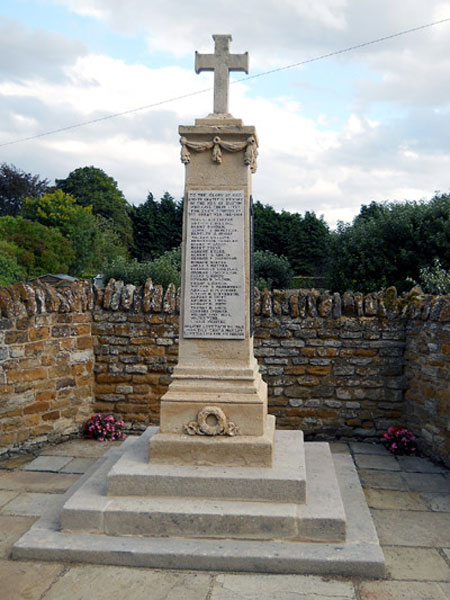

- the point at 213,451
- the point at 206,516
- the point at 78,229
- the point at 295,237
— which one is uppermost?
the point at 295,237

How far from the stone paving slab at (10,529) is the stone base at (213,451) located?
3.66 feet

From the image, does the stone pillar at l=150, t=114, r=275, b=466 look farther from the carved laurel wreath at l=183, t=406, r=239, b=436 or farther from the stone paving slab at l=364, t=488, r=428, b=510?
the stone paving slab at l=364, t=488, r=428, b=510

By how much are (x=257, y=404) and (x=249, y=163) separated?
2.00 meters

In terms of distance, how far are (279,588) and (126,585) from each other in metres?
0.96

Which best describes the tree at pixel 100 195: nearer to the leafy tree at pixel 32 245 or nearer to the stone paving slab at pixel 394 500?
the leafy tree at pixel 32 245

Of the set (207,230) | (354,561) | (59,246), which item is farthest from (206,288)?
(59,246)

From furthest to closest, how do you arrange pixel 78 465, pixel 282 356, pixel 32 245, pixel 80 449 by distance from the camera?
pixel 32 245 → pixel 282 356 → pixel 80 449 → pixel 78 465

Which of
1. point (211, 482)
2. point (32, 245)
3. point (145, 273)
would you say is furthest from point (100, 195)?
point (211, 482)

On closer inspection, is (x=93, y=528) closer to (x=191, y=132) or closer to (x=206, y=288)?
(x=206, y=288)

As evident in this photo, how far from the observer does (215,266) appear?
15.2ft

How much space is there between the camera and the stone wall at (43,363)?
6137 mm

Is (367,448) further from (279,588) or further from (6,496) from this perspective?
(6,496)

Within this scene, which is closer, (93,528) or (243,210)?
(93,528)

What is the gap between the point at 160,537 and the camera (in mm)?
3881
